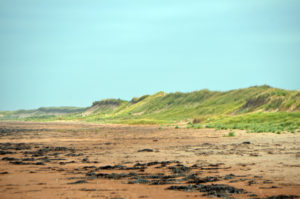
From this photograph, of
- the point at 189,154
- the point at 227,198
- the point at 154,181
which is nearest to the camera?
the point at 227,198

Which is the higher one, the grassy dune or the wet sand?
the grassy dune

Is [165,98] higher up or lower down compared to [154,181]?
higher up

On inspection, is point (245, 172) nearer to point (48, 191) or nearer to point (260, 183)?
point (260, 183)

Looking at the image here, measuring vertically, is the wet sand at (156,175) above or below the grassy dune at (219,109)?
below

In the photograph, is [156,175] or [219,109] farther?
[219,109]

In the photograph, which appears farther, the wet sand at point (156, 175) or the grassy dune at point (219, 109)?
the grassy dune at point (219, 109)

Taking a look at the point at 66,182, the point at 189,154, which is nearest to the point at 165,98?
the point at 189,154

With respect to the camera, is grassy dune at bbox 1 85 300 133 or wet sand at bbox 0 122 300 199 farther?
grassy dune at bbox 1 85 300 133

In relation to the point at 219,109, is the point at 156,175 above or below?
below

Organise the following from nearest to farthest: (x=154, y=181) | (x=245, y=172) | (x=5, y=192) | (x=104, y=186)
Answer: (x=5, y=192) < (x=104, y=186) < (x=154, y=181) < (x=245, y=172)

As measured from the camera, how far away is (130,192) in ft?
30.6

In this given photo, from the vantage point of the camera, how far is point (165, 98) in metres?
107

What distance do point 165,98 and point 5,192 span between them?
9846 centimetres

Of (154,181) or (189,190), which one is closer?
(189,190)
